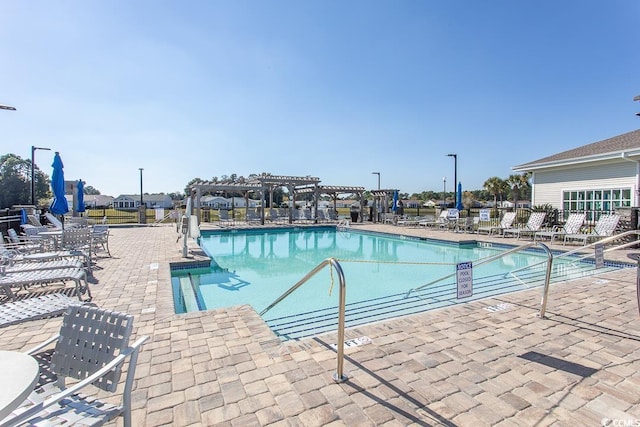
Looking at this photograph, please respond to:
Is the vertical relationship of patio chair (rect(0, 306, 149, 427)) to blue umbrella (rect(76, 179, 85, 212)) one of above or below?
below

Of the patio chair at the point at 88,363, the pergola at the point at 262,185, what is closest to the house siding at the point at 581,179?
the pergola at the point at 262,185

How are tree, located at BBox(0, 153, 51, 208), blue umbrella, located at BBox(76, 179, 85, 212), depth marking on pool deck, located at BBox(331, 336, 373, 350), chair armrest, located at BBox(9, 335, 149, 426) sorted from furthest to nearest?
tree, located at BBox(0, 153, 51, 208), blue umbrella, located at BBox(76, 179, 85, 212), depth marking on pool deck, located at BBox(331, 336, 373, 350), chair armrest, located at BBox(9, 335, 149, 426)

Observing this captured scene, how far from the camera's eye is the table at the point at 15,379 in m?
1.18

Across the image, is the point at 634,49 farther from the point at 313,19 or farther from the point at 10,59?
the point at 10,59

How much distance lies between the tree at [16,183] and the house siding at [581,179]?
153 ft

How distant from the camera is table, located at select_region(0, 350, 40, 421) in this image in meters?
1.18

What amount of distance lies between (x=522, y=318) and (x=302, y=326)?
2.73 metres

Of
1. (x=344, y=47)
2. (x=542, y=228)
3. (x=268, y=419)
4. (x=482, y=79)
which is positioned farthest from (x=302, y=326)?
(x=482, y=79)

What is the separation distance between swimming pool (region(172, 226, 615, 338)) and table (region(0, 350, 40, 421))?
2.20 m

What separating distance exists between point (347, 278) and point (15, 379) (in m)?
6.79

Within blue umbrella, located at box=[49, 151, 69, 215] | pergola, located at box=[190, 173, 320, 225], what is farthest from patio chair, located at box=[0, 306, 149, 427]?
pergola, located at box=[190, 173, 320, 225]

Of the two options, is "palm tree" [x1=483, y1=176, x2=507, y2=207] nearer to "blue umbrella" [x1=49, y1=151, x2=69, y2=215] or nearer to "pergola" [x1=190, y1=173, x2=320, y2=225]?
"pergola" [x1=190, y1=173, x2=320, y2=225]

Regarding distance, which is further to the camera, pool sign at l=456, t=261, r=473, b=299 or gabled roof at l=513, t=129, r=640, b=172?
gabled roof at l=513, t=129, r=640, b=172

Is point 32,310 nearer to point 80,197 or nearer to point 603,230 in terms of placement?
point 603,230
